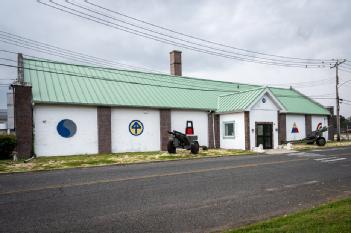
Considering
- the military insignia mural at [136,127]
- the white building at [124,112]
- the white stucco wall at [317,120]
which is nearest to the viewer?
the white building at [124,112]

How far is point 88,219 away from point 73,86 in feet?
60.4

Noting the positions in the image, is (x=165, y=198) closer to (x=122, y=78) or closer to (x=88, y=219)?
(x=88, y=219)

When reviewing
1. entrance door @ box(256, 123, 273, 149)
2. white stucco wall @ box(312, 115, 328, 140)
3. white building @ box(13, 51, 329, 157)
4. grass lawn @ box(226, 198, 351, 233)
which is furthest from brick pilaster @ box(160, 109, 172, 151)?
white stucco wall @ box(312, 115, 328, 140)

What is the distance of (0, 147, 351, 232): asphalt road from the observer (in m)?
6.02

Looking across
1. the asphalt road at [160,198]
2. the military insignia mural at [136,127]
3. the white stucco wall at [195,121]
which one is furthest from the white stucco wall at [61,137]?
the asphalt road at [160,198]

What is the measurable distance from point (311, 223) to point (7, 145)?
19803 mm

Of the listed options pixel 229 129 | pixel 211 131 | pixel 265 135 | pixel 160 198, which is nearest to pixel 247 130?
pixel 229 129

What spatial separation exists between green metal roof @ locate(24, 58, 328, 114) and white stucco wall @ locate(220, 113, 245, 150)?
1907mm

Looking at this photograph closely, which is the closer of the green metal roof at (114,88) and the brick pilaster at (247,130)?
the green metal roof at (114,88)

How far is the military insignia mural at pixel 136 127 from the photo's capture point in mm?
23812

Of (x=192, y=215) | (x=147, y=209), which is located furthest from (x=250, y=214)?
(x=147, y=209)

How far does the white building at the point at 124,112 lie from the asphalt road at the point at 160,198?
9.65m

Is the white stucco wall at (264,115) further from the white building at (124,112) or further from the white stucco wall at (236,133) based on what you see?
the white stucco wall at (236,133)

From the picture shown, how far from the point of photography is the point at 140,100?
24719 mm
